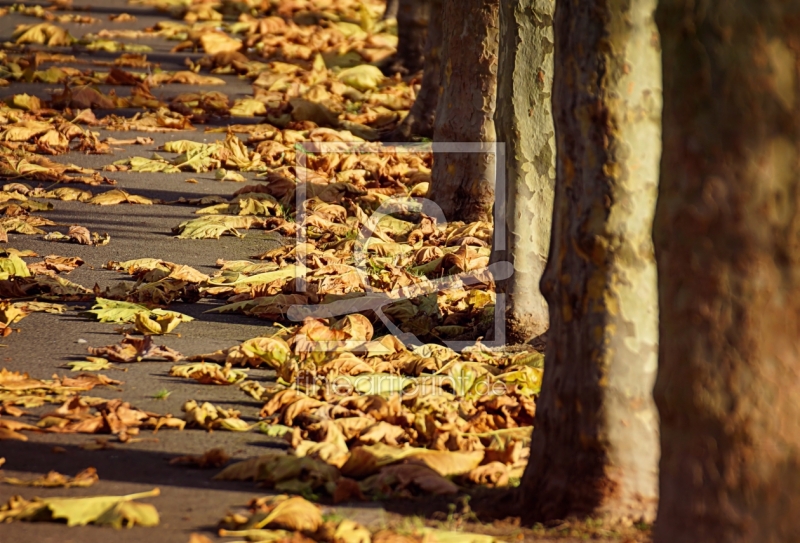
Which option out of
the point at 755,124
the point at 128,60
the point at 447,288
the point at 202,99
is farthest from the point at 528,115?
the point at 128,60

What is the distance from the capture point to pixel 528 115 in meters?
7.07

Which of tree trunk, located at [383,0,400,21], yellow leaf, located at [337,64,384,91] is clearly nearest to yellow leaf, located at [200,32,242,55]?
yellow leaf, located at [337,64,384,91]

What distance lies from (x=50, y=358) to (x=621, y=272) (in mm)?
3425

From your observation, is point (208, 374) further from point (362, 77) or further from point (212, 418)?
point (362, 77)

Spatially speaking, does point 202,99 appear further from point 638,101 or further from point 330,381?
point 638,101

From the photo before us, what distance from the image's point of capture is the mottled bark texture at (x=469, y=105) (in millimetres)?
9125

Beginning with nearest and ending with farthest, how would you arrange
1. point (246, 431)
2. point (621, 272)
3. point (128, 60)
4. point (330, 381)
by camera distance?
point (621, 272)
point (246, 431)
point (330, 381)
point (128, 60)

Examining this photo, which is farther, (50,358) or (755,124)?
(50,358)

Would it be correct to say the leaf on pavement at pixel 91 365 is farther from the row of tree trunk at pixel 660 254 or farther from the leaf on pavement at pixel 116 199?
the leaf on pavement at pixel 116 199

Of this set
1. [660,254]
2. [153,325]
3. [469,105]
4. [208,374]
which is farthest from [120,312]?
[660,254]

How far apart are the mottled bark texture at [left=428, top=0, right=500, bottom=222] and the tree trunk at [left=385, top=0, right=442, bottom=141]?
2060 mm

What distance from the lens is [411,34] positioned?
1611 centimetres

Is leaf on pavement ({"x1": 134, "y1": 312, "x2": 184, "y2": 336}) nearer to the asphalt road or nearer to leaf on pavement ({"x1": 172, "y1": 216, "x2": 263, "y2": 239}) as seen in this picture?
the asphalt road

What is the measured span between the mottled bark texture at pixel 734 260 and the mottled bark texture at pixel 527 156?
3455 mm
